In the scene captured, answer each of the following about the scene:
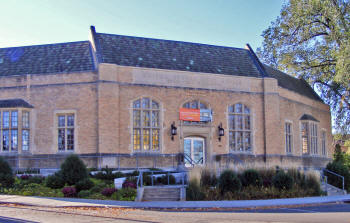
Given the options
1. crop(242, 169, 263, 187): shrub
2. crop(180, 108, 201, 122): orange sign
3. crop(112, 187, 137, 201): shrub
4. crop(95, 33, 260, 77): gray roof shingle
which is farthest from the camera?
crop(95, 33, 260, 77): gray roof shingle

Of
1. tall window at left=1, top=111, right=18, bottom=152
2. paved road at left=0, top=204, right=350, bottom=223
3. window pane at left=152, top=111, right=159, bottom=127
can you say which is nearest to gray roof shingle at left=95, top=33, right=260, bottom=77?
window pane at left=152, top=111, right=159, bottom=127

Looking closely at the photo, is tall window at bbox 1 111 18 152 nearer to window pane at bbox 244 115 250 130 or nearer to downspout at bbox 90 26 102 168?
downspout at bbox 90 26 102 168

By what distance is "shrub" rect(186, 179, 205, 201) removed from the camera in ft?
63.2

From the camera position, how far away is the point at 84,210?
1566cm

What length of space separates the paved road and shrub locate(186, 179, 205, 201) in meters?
3.49

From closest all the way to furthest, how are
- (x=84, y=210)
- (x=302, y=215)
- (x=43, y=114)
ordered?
(x=302, y=215) < (x=84, y=210) < (x=43, y=114)

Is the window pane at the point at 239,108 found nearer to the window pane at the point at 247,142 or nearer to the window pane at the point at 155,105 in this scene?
the window pane at the point at 247,142

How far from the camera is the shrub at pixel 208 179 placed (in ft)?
67.8

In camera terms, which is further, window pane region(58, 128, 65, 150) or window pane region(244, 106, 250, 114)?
window pane region(244, 106, 250, 114)

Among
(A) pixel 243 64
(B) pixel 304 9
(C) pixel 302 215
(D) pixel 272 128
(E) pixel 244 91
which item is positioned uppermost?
(B) pixel 304 9

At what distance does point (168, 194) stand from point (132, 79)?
951 centimetres

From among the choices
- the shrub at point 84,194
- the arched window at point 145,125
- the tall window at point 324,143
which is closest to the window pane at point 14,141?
the arched window at point 145,125

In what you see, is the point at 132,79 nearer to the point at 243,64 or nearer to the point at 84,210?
the point at 243,64

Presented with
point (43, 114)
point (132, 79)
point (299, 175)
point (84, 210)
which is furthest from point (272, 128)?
point (84, 210)
